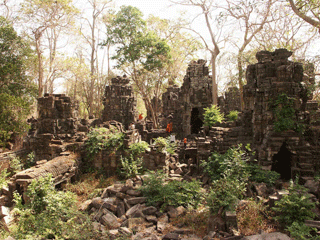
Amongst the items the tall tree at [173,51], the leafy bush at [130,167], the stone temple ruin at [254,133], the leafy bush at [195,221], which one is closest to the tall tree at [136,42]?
the tall tree at [173,51]

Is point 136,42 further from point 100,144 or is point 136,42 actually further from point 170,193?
point 170,193

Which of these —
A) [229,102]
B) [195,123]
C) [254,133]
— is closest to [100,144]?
[254,133]

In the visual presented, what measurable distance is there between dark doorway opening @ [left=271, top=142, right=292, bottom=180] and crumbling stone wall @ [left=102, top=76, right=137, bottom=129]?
569 inches

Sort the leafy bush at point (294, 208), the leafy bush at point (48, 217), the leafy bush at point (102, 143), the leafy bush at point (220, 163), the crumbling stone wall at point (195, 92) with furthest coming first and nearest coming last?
the crumbling stone wall at point (195, 92) < the leafy bush at point (102, 143) < the leafy bush at point (220, 163) < the leafy bush at point (48, 217) < the leafy bush at point (294, 208)

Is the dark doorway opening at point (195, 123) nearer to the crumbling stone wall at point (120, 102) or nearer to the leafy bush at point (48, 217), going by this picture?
the crumbling stone wall at point (120, 102)

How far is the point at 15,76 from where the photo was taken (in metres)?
20.9

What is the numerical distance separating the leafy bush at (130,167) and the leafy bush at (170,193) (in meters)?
1.66

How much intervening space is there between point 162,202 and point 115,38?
1933 cm

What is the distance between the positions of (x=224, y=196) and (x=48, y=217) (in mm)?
5534

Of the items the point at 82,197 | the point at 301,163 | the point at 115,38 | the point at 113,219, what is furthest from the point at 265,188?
the point at 115,38

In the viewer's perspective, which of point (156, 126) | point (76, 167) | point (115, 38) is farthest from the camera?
point (156, 126)

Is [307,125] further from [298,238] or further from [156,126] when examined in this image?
[156,126]

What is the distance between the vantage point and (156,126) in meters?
26.6

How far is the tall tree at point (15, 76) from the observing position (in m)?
17.5
